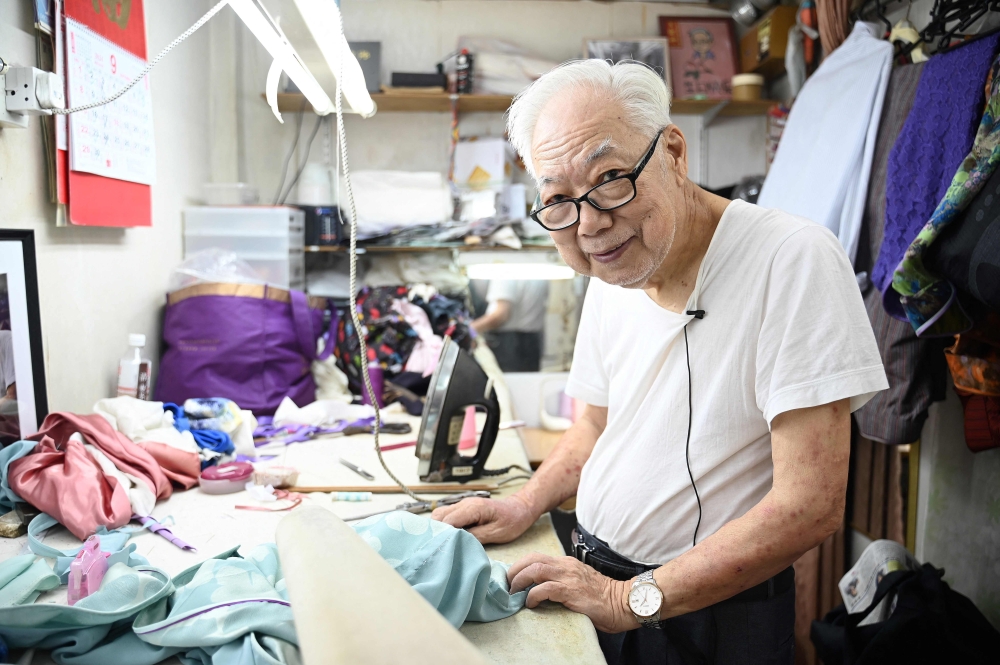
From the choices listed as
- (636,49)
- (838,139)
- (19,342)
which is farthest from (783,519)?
(636,49)

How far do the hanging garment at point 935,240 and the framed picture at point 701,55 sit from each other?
212cm

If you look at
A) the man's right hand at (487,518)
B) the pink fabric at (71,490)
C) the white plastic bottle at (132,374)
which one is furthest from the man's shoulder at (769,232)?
the white plastic bottle at (132,374)

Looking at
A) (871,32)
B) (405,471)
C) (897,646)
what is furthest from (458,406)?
(871,32)

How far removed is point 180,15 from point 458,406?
1.99 meters

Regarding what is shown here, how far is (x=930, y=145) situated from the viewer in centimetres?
180

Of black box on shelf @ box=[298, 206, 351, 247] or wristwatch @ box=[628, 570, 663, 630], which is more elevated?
black box on shelf @ box=[298, 206, 351, 247]

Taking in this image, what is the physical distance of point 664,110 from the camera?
1210mm

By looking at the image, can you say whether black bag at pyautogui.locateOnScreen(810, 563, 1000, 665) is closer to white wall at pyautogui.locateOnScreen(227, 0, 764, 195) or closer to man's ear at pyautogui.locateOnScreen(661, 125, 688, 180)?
man's ear at pyautogui.locateOnScreen(661, 125, 688, 180)

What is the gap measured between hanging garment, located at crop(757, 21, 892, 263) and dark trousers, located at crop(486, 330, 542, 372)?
1313mm

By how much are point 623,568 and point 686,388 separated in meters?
0.34

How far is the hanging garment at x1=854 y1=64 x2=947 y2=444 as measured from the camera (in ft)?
6.61

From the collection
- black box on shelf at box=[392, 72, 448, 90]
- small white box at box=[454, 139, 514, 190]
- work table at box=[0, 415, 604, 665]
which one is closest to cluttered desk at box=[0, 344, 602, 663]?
work table at box=[0, 415, 604, 665]

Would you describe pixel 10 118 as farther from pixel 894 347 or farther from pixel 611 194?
pixel 894 347

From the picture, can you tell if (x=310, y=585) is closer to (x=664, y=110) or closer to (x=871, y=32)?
(x=664, y=110)
